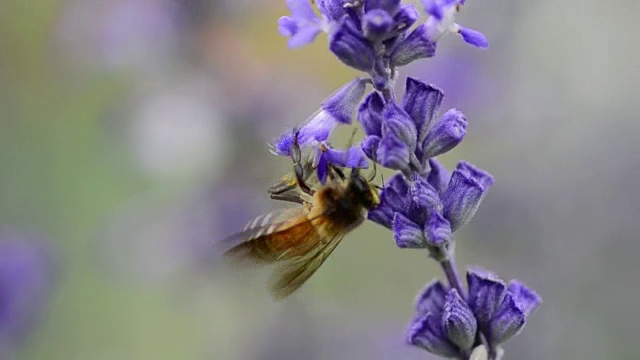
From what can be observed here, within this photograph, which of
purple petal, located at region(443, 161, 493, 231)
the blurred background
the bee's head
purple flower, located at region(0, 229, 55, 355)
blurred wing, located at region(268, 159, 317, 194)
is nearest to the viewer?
purple petal, located at region(443, 161, 493, 231)

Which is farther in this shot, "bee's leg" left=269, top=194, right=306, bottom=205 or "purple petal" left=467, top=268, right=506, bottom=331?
"bee's leg" left=269, top=194, right=306, bottom=205

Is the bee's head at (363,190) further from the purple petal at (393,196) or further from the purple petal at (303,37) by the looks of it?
the purple petal at (303,37)

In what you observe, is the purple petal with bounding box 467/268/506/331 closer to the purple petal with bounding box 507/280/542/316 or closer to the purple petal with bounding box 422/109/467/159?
the purple petal with bounding box 507/280/542/316

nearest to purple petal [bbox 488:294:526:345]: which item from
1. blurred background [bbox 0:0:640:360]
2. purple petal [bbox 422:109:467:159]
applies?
purple petal [bbox 422:109:467:159]

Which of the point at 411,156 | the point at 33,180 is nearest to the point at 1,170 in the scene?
the point at 33,180

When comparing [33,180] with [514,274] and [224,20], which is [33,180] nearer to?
[224,20]

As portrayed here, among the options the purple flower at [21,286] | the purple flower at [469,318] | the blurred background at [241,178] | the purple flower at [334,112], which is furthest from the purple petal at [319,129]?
the purple flower at [21,286]

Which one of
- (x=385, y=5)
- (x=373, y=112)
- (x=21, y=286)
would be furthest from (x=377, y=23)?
(x=21, y=286)
